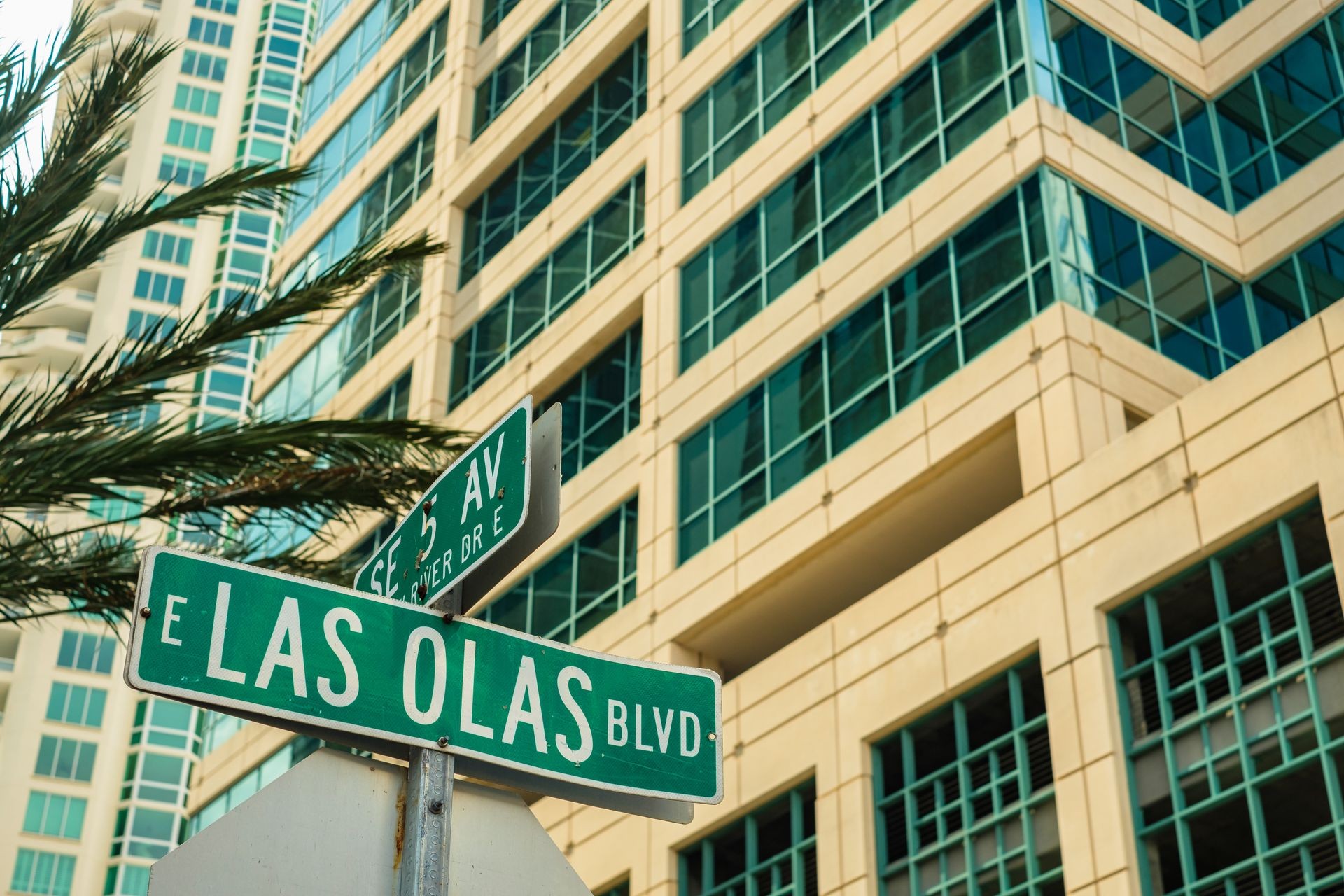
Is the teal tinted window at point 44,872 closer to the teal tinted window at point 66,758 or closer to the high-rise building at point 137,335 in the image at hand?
the high-rise building at point 137,335

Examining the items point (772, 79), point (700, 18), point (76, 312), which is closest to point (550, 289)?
point (700, 18)

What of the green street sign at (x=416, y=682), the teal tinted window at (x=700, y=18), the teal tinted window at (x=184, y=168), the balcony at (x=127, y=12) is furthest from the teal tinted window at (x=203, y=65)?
the green street sign at (x=416, y=682)

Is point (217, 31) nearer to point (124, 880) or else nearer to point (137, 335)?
point (137, 335)

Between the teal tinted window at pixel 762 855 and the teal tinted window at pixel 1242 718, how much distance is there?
15.3 ft

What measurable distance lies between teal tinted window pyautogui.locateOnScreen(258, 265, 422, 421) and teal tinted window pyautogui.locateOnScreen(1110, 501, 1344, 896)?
1951cm

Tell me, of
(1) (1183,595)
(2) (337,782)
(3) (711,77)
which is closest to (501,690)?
(2) (337,782)

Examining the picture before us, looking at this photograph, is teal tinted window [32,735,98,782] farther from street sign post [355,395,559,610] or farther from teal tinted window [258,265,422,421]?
street sign post [355,395,559,610]

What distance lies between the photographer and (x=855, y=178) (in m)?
24.9

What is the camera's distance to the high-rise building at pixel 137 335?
68500mm

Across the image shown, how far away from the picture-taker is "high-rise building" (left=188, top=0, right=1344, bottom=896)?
58.3ft

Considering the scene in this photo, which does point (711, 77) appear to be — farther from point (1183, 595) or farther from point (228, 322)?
point (228, 322)

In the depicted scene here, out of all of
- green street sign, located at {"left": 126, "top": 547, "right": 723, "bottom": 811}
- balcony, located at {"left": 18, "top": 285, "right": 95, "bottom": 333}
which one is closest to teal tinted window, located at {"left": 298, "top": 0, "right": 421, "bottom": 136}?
green street sign, located at {"left": 126, "top": 547, "right": 723, "bottom": 811}

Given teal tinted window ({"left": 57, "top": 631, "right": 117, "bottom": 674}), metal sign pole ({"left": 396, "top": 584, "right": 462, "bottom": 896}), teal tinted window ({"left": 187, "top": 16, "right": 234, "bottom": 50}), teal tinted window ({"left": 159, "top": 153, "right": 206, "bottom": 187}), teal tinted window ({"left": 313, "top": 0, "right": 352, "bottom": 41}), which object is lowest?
metal sign pole ({"left": 396, "top": 584, "right": 462, "bottom": 896})

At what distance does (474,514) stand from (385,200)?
34.5 metres
